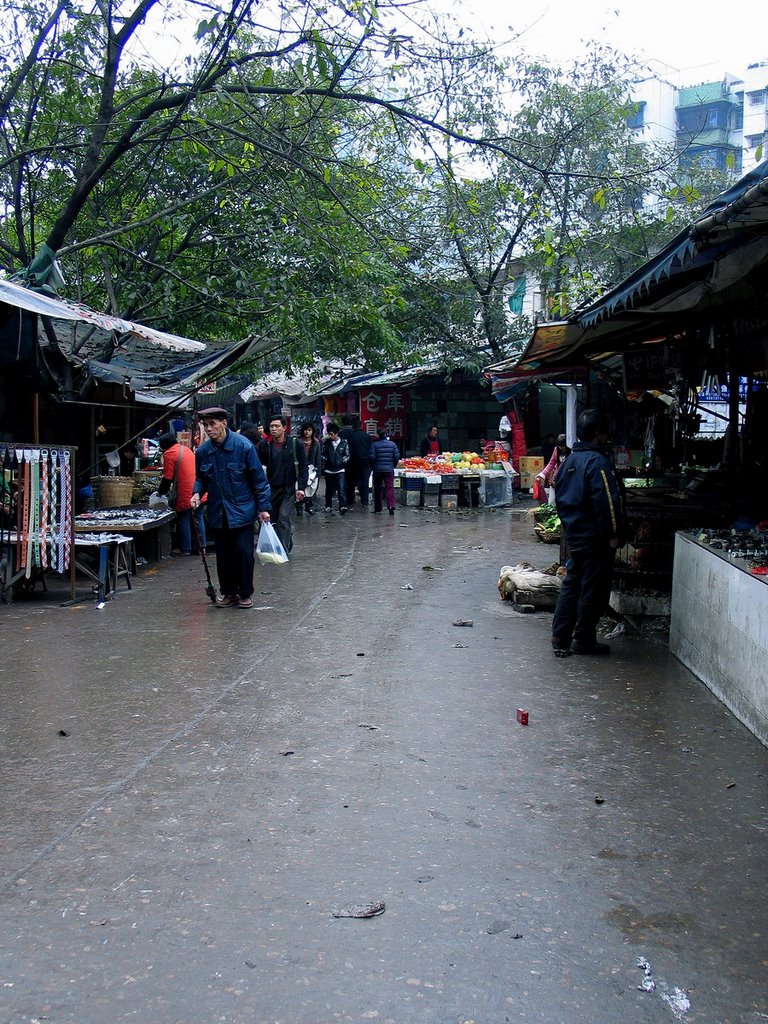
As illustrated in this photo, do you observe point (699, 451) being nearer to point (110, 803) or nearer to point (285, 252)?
point (285, 252)

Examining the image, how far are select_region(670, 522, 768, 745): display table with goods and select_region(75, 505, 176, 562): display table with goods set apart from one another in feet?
21.5

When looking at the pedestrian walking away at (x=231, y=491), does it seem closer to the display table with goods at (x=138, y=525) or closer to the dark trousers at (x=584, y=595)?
the display table with goods at (x=138, y=525)

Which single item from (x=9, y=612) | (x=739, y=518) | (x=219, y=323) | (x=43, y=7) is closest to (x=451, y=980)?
(x=739, y=518)

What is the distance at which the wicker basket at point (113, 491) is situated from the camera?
13766 millimetres

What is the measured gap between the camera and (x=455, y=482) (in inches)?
925

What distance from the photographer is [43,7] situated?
12742 mm

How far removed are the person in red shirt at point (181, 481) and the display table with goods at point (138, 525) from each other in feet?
0.67

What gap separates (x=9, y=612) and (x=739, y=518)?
6866 mm

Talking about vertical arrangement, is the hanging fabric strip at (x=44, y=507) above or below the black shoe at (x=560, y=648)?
above

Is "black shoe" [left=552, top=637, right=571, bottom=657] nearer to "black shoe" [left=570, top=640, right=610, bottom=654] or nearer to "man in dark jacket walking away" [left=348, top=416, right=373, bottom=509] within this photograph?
"black shoe" [left=570, top=640, right=610, bottom=654]

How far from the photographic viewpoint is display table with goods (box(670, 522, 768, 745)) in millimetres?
5684

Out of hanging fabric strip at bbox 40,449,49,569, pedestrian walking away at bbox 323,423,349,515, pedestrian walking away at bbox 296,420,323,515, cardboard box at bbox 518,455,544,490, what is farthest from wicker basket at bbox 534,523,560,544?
cardboard box at bbox 518,455,544,490

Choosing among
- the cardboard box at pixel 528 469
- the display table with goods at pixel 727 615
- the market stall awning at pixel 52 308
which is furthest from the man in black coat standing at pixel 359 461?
the display table with goods at pixel 727 615

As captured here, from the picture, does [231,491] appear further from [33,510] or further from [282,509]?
[282,509]
